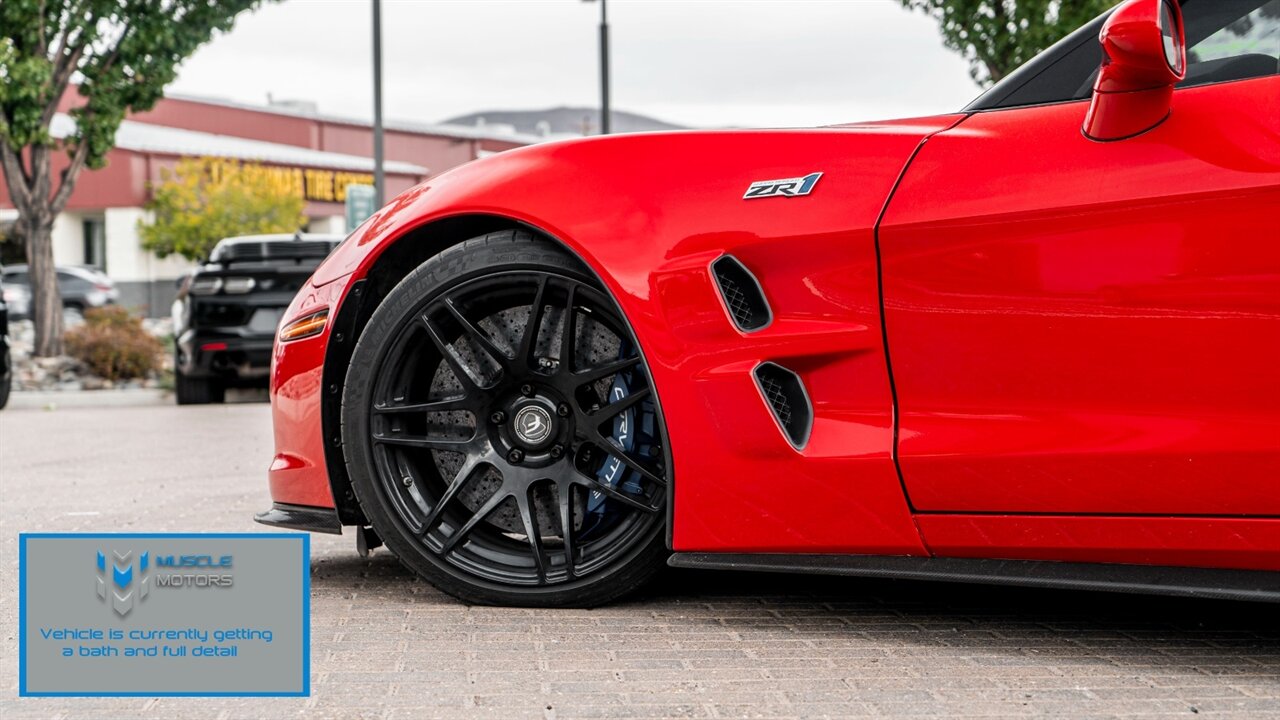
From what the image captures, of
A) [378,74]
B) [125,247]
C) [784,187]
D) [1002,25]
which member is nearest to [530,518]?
[784,187]

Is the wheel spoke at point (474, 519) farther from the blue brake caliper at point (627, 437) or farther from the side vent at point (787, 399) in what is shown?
the side vent at point (787, 399)

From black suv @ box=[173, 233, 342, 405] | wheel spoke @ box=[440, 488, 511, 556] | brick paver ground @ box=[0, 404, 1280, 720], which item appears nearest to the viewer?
brick paver ground @ box=[0, 404, 1280, 720]

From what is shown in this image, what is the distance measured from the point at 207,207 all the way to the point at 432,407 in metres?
42.9

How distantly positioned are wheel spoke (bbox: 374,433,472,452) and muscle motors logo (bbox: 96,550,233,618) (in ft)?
3.52

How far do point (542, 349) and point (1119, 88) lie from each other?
4.48 ft

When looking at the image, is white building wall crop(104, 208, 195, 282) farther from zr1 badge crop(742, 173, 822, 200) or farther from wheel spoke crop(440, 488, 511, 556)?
zr1 badge crop(742, 173, 822, 200)

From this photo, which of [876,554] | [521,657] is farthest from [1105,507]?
[521,657]

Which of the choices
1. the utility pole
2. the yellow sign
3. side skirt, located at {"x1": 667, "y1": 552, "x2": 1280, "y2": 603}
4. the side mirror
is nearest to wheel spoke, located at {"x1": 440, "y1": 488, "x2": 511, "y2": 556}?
side skirt, located at {"x1": 667, "y1": 552, "x2": 1280, "y2": 603}

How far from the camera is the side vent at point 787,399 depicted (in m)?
3.03

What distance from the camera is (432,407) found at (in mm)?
3381

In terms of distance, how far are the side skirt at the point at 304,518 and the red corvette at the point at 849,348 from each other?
1cm

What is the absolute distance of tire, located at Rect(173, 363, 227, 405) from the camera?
43.6ft

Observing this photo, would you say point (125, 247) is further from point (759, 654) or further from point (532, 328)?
point (759, 654)

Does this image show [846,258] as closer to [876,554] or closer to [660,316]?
[660,316]
